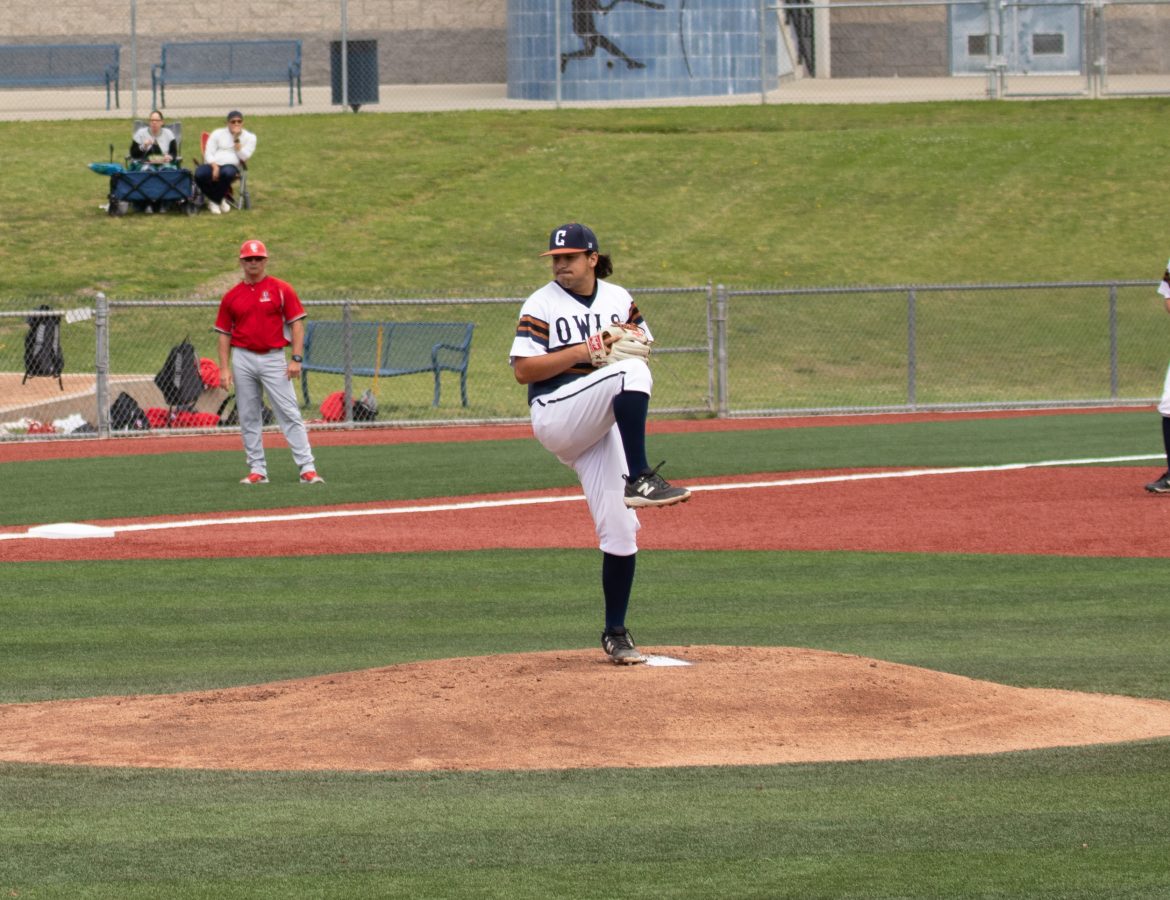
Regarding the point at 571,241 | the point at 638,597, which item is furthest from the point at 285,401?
the point at 571,241

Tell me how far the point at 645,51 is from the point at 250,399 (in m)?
26.0

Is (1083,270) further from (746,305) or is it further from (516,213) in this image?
(516,213)

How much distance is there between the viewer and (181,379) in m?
22.0

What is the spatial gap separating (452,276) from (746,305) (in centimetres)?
520

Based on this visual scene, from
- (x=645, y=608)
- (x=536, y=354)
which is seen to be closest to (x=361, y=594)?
(x=645, y=608)

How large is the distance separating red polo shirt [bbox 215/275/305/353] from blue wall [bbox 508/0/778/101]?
2383 cm

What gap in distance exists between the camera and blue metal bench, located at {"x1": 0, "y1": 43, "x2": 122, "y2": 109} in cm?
4319

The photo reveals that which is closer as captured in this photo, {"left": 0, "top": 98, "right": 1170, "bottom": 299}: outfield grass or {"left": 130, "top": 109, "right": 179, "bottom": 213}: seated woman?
{"left": 0, "top": 98, "right": 1170, "bottom": 299}: outfield grass

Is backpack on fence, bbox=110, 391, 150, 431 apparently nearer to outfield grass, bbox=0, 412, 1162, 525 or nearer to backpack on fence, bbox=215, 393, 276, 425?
backpack on fence, bbox=215, 393, 276, 425

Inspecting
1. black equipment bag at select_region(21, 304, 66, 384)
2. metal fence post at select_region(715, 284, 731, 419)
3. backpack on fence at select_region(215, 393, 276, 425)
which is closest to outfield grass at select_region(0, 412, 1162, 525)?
metal fence post at select_region(715, 284, 731, 419)

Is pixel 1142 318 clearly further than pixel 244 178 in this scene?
No

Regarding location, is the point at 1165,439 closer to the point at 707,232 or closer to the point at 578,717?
the point at 578,717

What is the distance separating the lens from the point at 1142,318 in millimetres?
30203

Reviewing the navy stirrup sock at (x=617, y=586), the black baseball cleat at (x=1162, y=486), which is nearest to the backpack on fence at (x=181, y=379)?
the black baseball cleat at (x=1162, y=486)
